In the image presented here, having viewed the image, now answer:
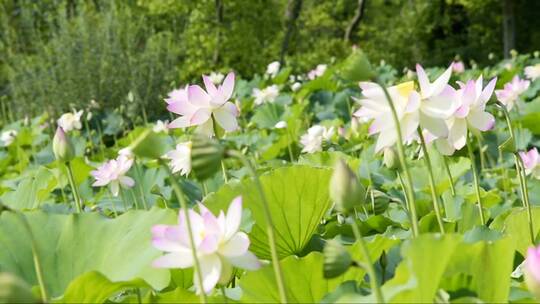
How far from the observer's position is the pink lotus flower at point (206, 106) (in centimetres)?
94

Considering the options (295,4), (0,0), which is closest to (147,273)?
(0,0)

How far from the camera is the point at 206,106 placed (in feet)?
3.13

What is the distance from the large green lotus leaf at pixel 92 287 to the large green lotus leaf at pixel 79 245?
0.39ft

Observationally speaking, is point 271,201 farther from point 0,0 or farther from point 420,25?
point 420,25

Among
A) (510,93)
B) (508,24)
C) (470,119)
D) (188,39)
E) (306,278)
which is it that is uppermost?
(470,119)

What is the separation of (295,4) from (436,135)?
925cm

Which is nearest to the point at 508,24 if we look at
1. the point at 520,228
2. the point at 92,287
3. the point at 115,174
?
the point at 115,174

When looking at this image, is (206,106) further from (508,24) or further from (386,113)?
(508,24)

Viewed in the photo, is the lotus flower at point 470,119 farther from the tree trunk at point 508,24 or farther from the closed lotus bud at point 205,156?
the tree trunk at point 508,24

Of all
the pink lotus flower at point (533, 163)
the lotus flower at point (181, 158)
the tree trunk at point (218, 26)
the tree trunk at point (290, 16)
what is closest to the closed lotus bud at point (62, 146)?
the lotus flower at point (181, 158)

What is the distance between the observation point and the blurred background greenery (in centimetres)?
525

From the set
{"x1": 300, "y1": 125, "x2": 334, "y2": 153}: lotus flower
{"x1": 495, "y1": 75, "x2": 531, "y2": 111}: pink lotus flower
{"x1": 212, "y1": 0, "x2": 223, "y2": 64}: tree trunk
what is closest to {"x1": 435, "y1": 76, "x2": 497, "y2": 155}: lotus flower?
{"x1": 300, "y1": 125, "x2": 334, "y2": 153}: lotus flower

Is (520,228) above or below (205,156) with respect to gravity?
below

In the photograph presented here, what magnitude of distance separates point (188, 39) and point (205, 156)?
Answer: 25.2ft
